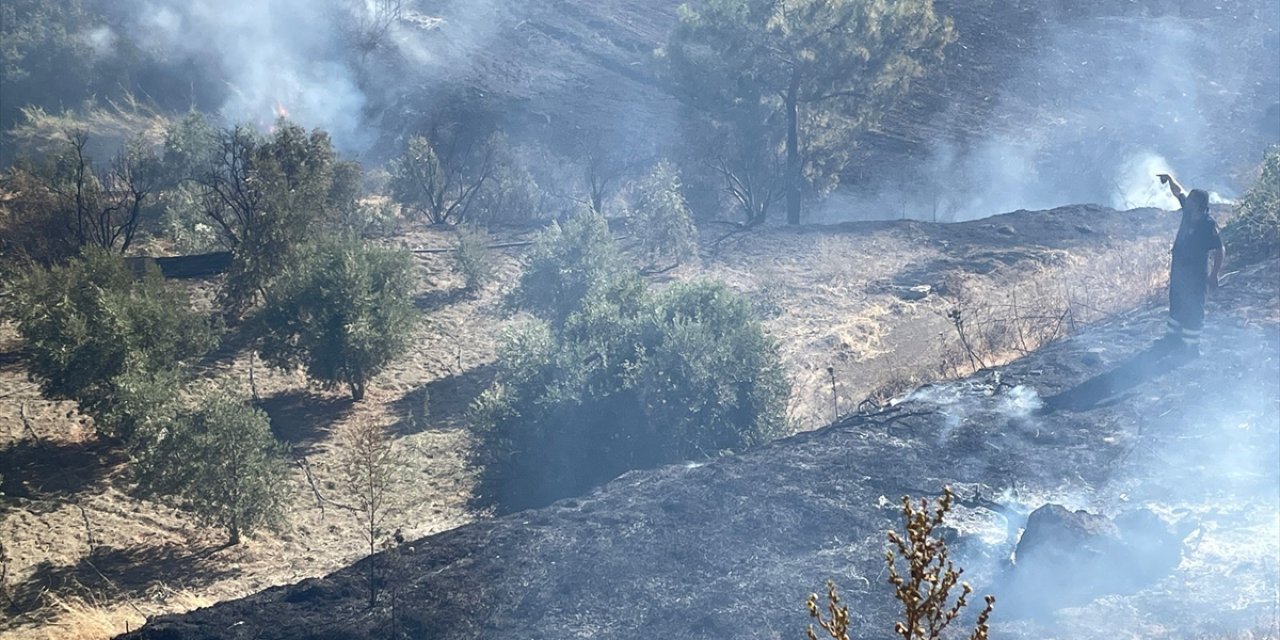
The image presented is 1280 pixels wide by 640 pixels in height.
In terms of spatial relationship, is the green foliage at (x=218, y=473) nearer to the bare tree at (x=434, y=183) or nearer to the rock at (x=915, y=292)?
the bare tree at (x=434, y=183)

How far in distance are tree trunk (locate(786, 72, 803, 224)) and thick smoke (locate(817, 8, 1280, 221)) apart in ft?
7.52

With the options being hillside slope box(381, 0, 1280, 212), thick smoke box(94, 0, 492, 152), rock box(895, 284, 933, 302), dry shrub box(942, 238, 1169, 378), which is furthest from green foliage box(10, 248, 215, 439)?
thick smoke box(94, 0, 492, 152)

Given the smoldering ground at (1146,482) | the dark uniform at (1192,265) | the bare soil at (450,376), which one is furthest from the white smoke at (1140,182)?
the dark uniform at (1192,265)

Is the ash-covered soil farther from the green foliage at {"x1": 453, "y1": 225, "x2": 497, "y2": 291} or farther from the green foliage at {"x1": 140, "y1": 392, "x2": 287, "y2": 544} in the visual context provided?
the green foliage at {"x1": 453, "y1": 225, "x2": 497, "y2": 291}

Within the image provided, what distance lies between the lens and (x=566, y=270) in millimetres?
16219

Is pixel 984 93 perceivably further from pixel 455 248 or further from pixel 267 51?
pixel 267 51

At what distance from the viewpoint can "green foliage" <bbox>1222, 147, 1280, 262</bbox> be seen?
47.8 ft

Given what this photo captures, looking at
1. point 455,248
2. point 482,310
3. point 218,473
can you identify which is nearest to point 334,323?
point 218,473

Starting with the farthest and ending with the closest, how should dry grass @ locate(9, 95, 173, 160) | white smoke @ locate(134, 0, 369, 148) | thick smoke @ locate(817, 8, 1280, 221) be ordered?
1. white smoke @ locate(134, 0, 369, 148)
2. dry grass @ locate(9, 95, 173, 160)
3. thick smoke @ locate(817, 8, 1280, 221)

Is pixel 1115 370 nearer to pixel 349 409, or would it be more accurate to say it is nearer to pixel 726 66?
pixel 349 409

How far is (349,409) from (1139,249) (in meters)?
14.0

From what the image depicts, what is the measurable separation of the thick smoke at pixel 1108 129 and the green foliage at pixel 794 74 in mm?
2785

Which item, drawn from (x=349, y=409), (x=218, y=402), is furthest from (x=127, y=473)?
(x=349, y=409)

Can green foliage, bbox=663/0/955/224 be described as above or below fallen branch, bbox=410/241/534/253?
above
